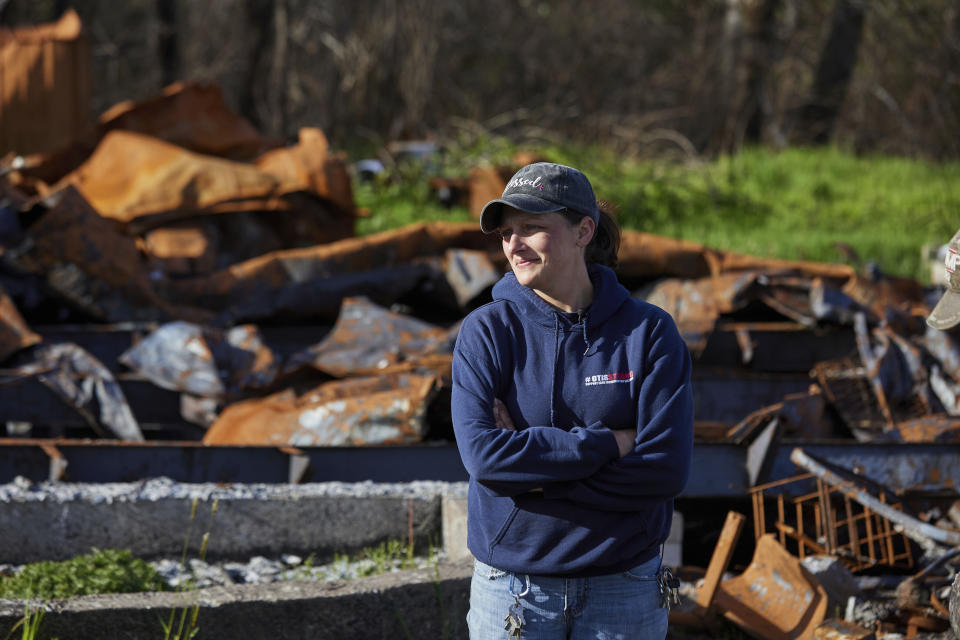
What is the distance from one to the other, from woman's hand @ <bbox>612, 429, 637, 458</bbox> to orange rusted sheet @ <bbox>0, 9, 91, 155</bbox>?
31.1 ft

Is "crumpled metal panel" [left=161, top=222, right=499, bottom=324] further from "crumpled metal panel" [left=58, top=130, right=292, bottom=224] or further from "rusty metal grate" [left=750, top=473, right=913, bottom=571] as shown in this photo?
"rusty metal grate" [left=750, top=473, right=913, bottom=571]

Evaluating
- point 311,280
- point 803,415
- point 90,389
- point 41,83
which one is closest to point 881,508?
point 803,415

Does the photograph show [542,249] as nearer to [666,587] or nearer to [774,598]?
[666,587]

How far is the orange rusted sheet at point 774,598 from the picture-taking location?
4.07 m

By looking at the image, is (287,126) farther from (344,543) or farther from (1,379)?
(344,543)

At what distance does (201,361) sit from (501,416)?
393cm

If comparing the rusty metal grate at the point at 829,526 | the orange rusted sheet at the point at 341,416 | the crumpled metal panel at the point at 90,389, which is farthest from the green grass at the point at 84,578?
the rusty metal grate at the point at 829,526

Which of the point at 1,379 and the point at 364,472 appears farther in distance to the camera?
the point at 1,379

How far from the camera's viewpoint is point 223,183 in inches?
322

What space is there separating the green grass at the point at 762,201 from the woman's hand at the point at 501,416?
7.12 m

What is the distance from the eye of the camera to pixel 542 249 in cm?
249

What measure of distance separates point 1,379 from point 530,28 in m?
15.7

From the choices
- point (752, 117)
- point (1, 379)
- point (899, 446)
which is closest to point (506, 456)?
point (899, 446)

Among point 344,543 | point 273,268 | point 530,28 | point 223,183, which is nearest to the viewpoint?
point 344,543
